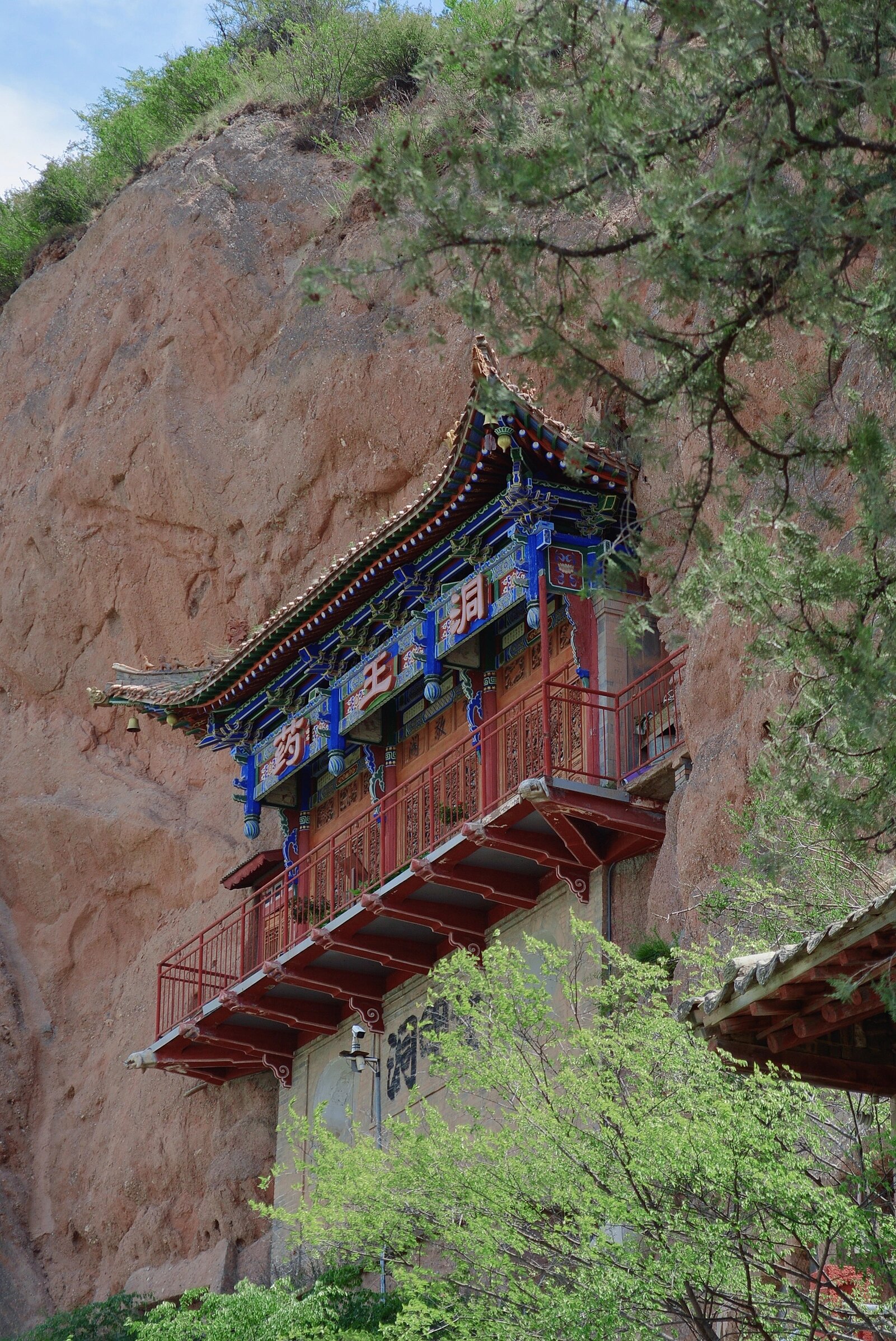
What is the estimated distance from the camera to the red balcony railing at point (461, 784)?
17.1 m

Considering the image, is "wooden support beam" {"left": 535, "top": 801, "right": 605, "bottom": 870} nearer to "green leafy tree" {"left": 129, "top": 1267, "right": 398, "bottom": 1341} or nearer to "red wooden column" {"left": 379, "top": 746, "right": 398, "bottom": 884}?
"red wooden column" {"left": 379, "top": 746, "right": 398, "bottom": 884}

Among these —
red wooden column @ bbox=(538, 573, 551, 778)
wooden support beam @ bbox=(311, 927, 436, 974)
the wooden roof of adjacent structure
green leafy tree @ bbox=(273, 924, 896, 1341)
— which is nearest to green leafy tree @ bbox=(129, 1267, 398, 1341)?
green leafy tree @ bbox=(273, 924, 896, 1341)

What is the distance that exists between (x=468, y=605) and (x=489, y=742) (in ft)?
4.51

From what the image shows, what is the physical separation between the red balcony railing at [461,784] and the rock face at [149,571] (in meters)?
1.94

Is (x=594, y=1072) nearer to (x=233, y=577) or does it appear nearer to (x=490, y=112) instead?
(x=490, y=112)

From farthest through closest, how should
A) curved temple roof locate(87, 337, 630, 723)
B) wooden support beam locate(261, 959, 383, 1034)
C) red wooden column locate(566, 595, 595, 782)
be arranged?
wooden support beam locate(261, 959, 383, 1034), red wooden column locate(566, 595, 595, 782), curved temple roof locate(87, 337, 630, 723)

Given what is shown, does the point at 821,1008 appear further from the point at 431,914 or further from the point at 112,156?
the point at 112,156

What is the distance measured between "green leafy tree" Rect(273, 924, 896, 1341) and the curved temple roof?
465 cm

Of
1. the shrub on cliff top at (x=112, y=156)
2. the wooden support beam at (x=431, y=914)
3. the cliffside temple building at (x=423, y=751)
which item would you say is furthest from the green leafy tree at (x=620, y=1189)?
the shrub on cliff top at (x=112, y=156)

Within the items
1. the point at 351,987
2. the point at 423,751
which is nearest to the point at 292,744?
the point at 423,751

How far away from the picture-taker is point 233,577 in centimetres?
2603

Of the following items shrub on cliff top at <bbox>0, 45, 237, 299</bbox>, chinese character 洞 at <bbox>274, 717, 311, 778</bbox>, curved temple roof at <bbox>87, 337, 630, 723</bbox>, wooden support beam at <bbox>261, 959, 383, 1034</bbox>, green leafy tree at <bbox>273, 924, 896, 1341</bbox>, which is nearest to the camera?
green leafy tree at <bbox>273, 924, 896, 1341</bbox>

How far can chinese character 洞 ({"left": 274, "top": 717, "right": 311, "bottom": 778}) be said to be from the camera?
21.4 m

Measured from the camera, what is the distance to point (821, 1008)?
912 centimetres
